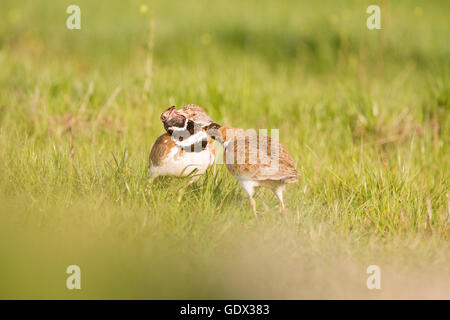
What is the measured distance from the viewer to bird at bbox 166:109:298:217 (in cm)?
410

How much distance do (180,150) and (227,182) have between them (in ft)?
2.46

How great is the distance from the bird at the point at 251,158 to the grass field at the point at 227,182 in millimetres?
258

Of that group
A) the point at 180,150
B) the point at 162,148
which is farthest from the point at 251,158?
the point at 162,148

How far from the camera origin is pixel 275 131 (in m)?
6.08

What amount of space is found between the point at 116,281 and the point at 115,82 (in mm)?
4753

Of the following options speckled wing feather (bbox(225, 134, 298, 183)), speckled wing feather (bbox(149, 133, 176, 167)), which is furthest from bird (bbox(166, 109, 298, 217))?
speckled wing feather (bbox(149, 133, 176, 167))

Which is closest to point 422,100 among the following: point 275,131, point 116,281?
point 275,131

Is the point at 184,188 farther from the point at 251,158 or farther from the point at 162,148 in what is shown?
the point at 251,158

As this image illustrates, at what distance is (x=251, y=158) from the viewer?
410 centimetres

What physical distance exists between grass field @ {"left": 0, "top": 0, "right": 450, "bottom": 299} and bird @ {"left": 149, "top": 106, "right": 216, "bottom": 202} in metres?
0.17

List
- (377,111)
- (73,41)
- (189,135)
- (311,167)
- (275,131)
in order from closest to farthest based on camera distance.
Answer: (189,135)
(311,167)
(275,131)
(377,111)
(73,41)

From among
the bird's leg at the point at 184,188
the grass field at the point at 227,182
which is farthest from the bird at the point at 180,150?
the grass field at the point at 227,182

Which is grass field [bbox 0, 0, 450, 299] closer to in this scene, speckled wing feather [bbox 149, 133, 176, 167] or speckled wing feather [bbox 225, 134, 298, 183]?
speckled wing feather [bbox 149, 133, 176, 167]

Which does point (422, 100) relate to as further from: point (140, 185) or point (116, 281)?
point (116, 281)
